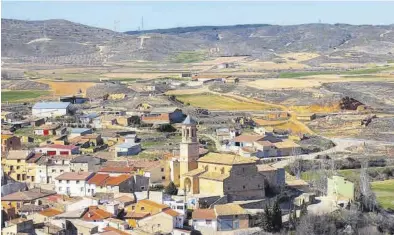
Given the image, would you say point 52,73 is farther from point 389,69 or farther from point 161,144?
point 161,144

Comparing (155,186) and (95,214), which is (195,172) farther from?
(95,214)

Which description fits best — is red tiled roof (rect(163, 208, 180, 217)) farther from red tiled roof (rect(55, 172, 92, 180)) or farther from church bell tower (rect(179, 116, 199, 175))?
red tiled roof (rect(55, 172, 92, 180))

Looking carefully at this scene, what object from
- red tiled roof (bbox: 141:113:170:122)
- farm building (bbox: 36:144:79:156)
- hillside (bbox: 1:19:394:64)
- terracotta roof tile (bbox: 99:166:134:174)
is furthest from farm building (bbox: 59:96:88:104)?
hillside (bbox: 1:19:394:64)

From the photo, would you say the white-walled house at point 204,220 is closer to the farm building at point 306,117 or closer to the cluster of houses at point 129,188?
the cluster of houses at point 129,188

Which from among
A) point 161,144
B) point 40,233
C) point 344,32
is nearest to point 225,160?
point 40,233

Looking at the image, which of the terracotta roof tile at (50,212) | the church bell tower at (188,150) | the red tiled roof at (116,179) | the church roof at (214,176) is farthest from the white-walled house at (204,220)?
the terracotta roof tile at (50,212)

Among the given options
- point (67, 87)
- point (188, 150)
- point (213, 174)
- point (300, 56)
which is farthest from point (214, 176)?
point (300, 56)
